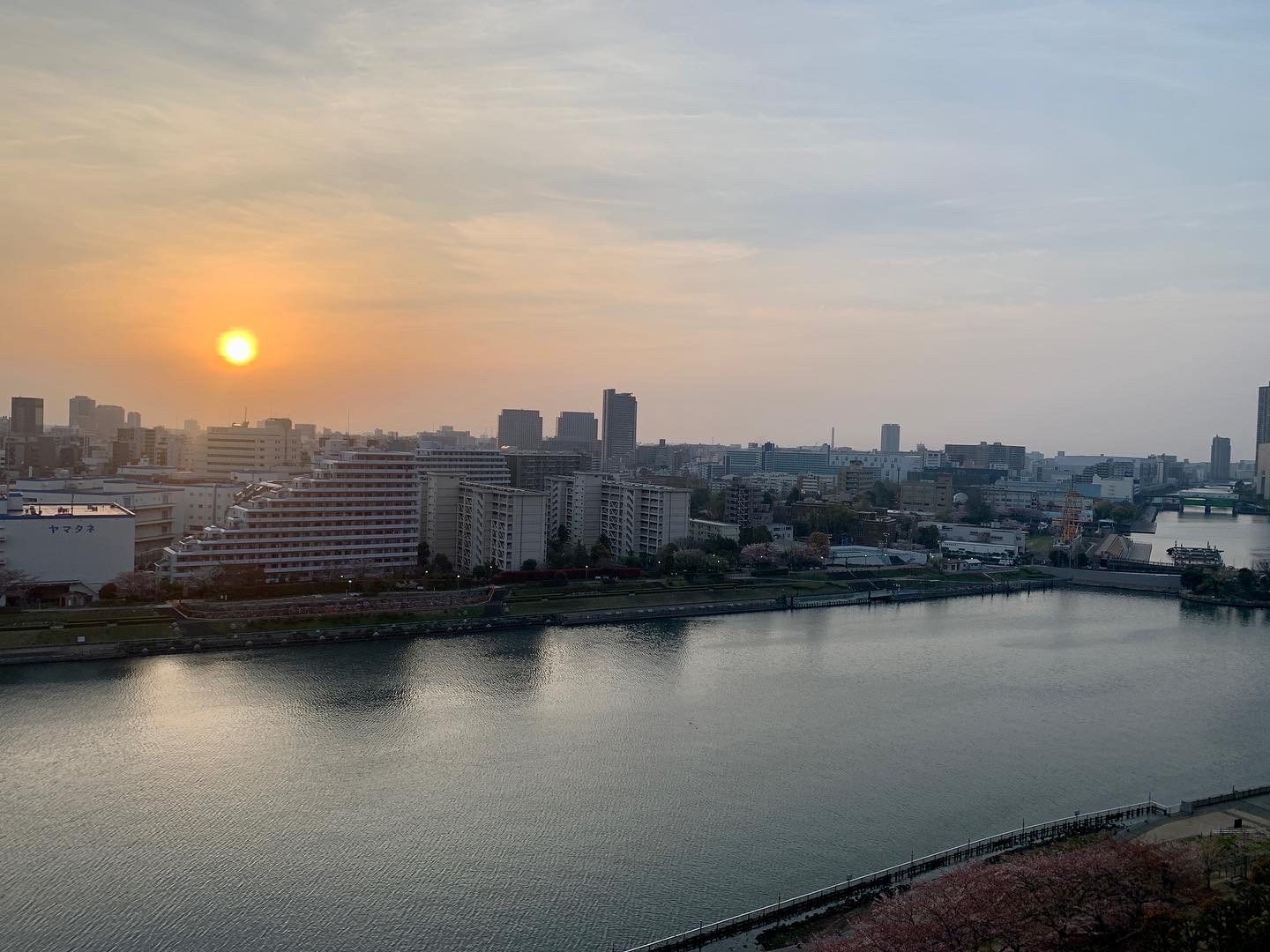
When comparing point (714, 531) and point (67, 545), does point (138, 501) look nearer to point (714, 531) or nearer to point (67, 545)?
Result: point (67, 545)

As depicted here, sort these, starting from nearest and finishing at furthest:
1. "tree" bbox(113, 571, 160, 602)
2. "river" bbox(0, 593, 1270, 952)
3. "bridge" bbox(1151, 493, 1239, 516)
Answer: "river" bbox(0, 593, 1270, 952)
"tree" bbox(113, 571, 160, 602)
"bridge" bbox(1151, 493, 1239, 516)

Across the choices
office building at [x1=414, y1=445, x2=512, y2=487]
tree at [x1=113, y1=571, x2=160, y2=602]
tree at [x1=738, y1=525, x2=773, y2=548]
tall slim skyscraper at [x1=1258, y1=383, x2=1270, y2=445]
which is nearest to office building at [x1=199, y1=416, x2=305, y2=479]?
office building at [x1=414, y1=445, x2=512, y2=487]

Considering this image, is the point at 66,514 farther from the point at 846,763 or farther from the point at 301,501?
the point at 846,763

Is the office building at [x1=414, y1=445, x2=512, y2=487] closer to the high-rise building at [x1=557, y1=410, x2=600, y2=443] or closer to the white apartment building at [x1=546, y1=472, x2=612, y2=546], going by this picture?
the white apartment building at [x1=546, y1=472, x2=612, y2=546]

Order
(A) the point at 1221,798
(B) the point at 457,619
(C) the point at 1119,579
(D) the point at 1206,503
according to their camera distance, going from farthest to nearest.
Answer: (D) the point at 1206,503
(C) the point at 1119,579
(B) the point at 457,619
(A) the point at 1221,798

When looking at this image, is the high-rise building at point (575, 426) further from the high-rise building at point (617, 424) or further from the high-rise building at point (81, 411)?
the high-rise building at point (81, 411)

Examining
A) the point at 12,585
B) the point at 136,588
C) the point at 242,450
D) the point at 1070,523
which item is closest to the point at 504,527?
the point at 136,588
